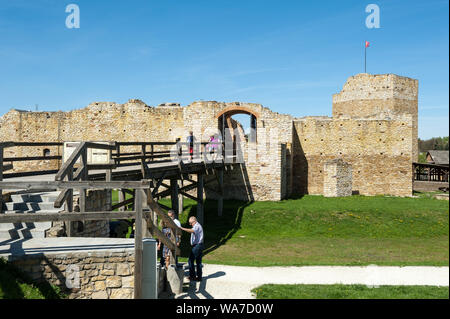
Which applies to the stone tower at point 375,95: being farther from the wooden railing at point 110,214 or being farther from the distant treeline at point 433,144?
the distant treeline at point 433,144

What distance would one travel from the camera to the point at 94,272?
5.33 meters

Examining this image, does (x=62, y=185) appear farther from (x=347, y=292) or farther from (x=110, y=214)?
(x=347, y=292)

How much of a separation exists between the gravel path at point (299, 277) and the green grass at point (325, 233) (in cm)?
61

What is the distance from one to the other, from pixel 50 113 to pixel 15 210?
16.4m

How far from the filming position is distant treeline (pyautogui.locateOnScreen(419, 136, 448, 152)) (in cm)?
6694

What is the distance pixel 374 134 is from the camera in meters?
21.5

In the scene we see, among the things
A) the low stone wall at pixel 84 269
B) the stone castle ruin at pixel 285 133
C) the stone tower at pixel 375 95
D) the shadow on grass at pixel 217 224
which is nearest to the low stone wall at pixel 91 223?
the low stone wall at pixel 84 269

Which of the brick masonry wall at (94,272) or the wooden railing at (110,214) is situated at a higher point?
the wooden railing at (110,214)

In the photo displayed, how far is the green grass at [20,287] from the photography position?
457 centimetres

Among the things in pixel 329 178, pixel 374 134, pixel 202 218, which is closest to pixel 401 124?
pixel 374 134

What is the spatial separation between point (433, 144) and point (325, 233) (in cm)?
7014

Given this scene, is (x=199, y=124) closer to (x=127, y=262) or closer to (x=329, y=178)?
(x=329, y=178)

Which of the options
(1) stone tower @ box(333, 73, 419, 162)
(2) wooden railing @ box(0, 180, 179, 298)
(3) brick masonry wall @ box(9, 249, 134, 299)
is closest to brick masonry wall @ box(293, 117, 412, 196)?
(1) stone tower @ box(333, 73, 419, 162)

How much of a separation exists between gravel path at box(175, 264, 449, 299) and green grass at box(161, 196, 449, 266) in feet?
2.01
